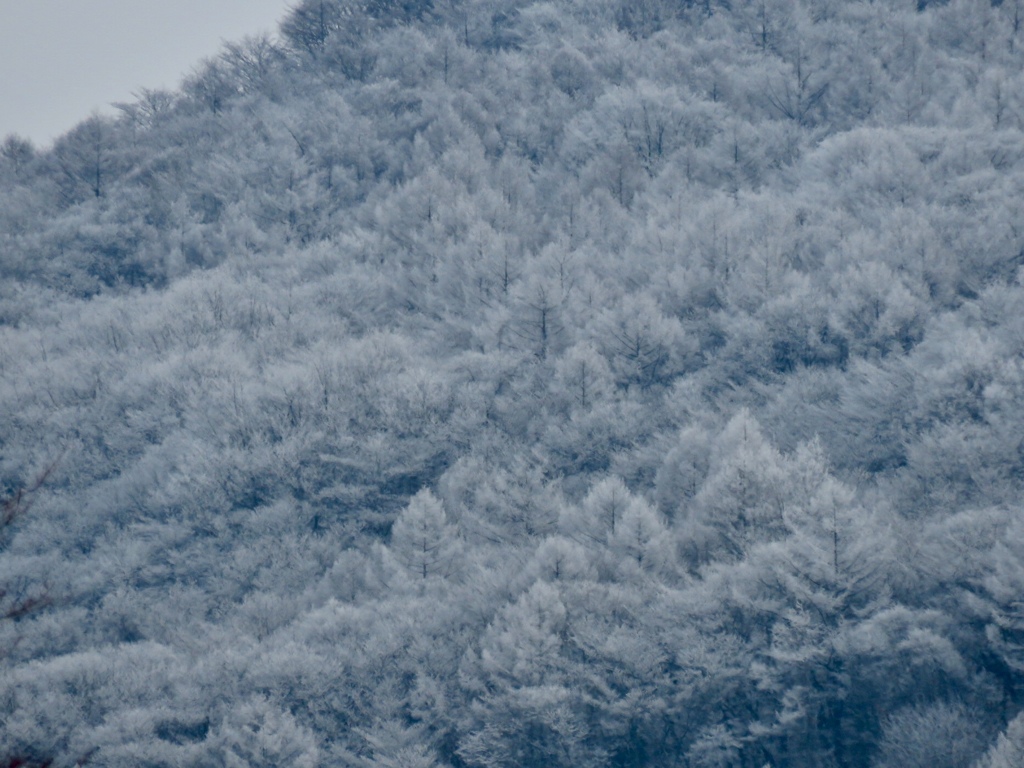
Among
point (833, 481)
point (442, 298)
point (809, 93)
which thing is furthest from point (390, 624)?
point (809, 93)

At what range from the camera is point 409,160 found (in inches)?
1896

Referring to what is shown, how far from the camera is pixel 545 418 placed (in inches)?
1094

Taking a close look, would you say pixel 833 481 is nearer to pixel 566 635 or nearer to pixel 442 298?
pixel 566 635

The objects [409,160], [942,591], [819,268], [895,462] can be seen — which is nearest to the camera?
[942,591]

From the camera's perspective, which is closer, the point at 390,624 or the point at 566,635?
Result: the point at 566,635

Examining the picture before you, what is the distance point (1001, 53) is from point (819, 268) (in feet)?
79.0

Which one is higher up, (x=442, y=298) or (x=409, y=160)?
(x=409, y=160)


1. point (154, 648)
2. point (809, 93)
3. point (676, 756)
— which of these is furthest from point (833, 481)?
point (809, 93)

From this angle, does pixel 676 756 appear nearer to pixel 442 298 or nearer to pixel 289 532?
pixel 289 532

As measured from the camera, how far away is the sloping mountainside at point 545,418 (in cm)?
1747

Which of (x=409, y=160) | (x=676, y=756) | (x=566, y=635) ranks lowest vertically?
(x=676, y=756)

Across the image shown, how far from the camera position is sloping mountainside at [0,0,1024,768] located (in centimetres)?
1747

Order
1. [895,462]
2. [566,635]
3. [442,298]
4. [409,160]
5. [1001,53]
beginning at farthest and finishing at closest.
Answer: [409,160] < [1001,53] < [442,298] < [895,462] < [566,635]

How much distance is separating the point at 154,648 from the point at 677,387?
1752 centimetres
